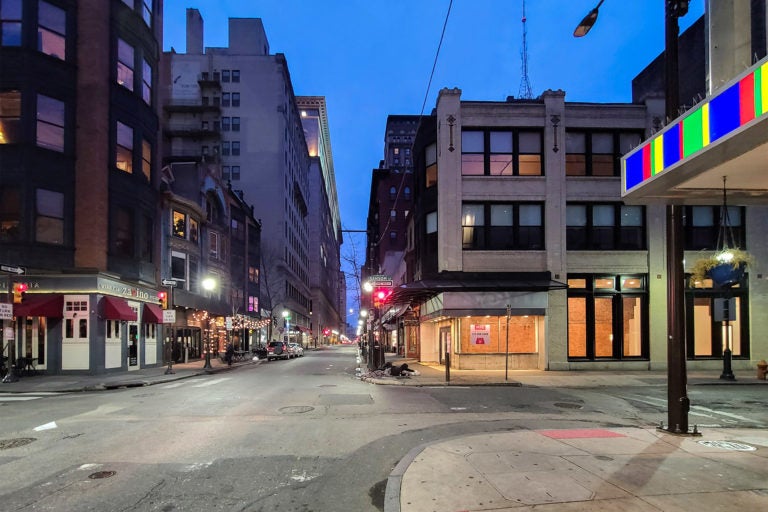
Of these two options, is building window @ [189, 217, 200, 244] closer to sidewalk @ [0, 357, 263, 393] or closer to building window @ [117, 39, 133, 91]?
building window @ [117, 39, 133, 91]

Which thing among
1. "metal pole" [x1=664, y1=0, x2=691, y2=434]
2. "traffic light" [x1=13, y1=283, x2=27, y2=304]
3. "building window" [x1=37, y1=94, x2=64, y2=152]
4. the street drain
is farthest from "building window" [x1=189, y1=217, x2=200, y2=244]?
"metal pole" [x1=664, y1=0, x2=691, y2=434]

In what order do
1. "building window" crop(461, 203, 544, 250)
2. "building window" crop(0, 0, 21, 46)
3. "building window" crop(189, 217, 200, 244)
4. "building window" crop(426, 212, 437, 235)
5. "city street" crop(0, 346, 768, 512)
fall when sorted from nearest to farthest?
"city street" crop(0, 346, 768, 512) → "building window" crop(0, 0, 21, 46) → "building window" crop(461, 203, 544, 250) → "building window" crop(426, 212, 437, 235) → "building window" crop(189, 217, 200, 244)

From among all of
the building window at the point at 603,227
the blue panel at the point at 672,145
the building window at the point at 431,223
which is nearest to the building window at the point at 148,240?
the building window at the point at 431,223

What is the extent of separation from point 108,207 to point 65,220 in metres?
1.87

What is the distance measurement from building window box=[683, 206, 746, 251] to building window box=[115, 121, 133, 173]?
87.1 feet

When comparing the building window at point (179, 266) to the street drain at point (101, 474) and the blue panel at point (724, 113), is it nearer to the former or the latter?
the street drain at point (101, 474)

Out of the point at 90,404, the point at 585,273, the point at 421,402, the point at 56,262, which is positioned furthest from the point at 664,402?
the point at 56,262

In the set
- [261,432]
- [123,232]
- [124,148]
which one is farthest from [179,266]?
[261,432]

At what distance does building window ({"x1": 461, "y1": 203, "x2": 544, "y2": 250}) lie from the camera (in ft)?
85.0

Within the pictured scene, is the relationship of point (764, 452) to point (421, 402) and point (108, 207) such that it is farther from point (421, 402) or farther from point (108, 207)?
point (108, 207)

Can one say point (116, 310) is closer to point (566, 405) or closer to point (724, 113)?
point (566, 405)

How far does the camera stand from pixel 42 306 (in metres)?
22.7

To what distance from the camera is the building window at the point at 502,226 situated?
2592 centimetres

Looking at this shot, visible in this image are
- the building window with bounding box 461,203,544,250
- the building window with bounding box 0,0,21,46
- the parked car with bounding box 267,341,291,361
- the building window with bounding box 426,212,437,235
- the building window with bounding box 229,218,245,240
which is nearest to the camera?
the building window with bounding box 0,0,21,46
